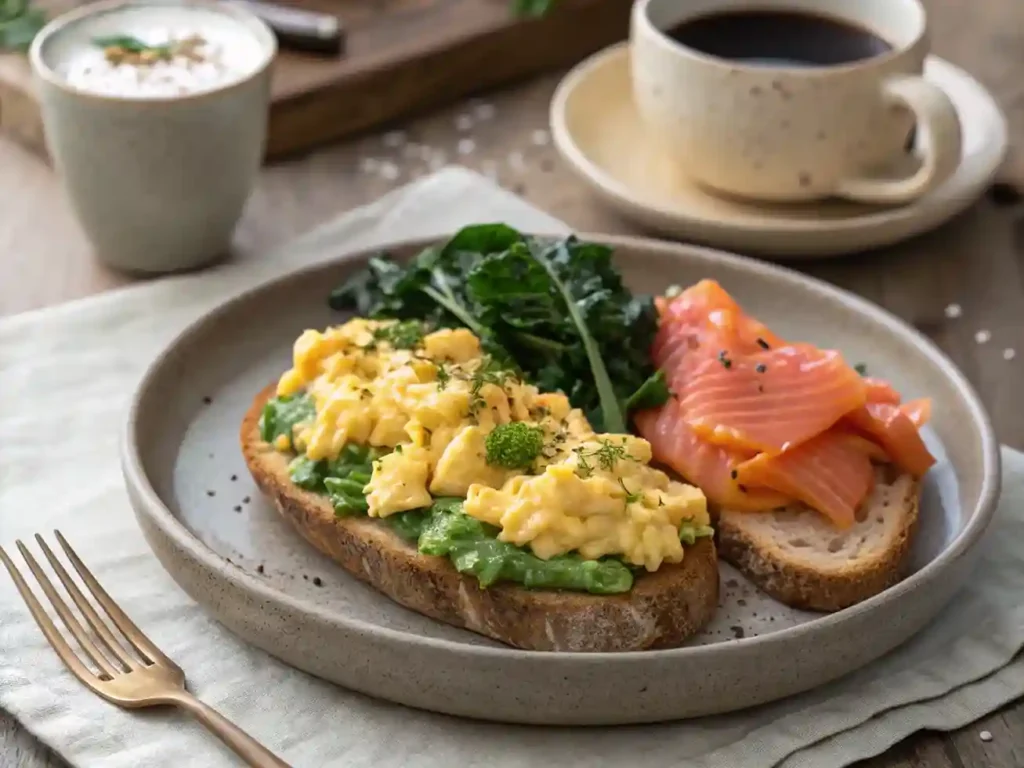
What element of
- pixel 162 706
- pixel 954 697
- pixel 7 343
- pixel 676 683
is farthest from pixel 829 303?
pixel 7 343

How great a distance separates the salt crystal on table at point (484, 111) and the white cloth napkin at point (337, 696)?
1979mm

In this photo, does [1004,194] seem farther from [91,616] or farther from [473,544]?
[91,616]

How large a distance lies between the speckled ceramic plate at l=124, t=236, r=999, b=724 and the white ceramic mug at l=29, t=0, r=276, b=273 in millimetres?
510

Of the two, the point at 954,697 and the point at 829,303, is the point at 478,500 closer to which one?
the point at 954,697

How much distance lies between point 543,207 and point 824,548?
1.74 metres

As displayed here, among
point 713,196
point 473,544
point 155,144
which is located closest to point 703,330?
point 473,544

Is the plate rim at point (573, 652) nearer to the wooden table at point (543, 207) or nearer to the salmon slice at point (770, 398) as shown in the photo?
the salmon slice at point (770, 398)

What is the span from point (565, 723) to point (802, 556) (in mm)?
573

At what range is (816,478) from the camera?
8.00 feet

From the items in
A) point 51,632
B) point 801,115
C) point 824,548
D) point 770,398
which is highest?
point 801,115

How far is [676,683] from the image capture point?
1.98 m

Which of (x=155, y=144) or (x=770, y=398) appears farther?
(x=155, y=144)

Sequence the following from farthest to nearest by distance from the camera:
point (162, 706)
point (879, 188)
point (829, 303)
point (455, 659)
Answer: point (879, 188)
point (829, 303)
point (162, 706)
point (455, 659)

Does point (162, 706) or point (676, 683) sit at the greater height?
point (676, 683)
